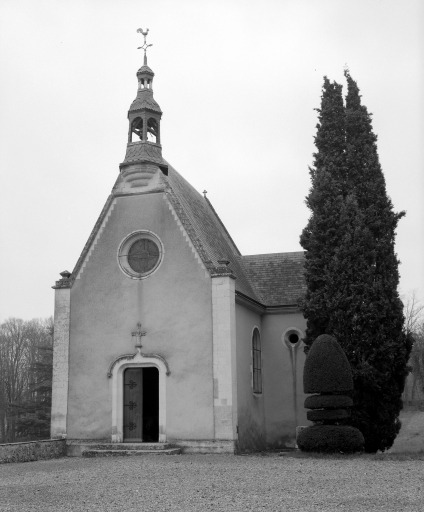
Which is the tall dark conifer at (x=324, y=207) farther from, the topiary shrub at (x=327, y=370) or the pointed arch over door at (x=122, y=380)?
the pointed arch over door at (x=122, y=380)

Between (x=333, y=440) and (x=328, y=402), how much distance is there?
1064 millimetres

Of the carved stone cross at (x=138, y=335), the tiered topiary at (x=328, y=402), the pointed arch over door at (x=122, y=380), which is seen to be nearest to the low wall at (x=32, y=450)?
the pointed arch over door at (x=122, y=380)

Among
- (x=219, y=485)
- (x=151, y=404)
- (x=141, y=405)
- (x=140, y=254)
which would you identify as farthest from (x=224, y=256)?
(x=219, y=485)

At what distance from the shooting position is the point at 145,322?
21.2m

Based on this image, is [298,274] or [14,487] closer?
[14,487]

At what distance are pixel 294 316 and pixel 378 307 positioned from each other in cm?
534

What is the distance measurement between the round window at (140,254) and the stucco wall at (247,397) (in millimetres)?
3345

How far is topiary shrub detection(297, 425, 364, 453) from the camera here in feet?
56.1

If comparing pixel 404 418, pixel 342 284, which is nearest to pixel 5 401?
pixel 404 418

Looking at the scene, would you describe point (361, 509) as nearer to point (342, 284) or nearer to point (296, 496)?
point (296, 496)

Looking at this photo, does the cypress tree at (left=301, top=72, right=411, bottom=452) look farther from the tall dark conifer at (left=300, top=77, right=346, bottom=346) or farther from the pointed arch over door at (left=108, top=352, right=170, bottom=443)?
the pointed arch over door at (left=108, top=352, right=170, bottom=443)

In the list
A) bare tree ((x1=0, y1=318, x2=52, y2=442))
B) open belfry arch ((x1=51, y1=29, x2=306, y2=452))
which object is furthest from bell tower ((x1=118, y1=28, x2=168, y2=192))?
bare tree ((x1=0, y1=318, x2=52, y2=442))

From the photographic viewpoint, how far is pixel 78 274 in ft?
73.6

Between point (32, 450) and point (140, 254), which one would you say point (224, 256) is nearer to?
point (140, 254)
